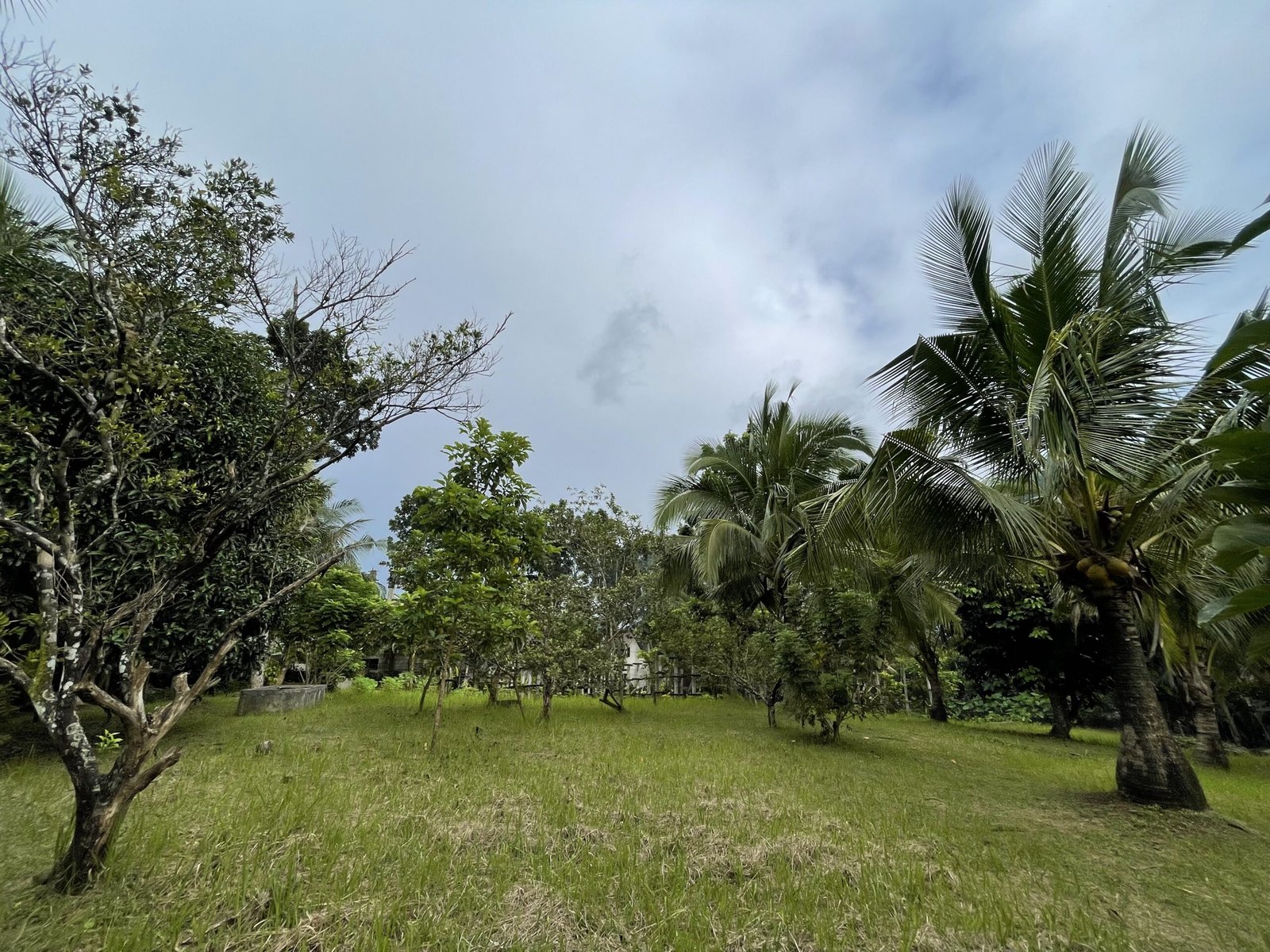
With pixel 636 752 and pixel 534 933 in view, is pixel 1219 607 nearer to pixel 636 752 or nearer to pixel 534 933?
pixel 534 933

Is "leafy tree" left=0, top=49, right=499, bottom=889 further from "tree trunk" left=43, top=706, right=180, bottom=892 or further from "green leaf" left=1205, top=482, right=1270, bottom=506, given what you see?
"green leaf" left=1205, top=482, right=1270, bottom=506

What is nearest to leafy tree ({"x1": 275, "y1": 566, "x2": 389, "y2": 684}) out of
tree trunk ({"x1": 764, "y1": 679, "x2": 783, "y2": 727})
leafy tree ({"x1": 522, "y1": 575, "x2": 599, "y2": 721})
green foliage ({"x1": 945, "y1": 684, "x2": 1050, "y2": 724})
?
leafy tree ({"x1": 522, "y1": 575, "x2": 599, "y2": 721})

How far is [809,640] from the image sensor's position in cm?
850

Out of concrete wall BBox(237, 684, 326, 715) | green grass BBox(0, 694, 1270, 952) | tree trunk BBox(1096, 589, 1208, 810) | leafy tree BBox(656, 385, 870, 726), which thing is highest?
leafy tree BBox(656, 385, 870, 726)

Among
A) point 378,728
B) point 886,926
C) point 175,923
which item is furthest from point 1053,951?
point 378,728

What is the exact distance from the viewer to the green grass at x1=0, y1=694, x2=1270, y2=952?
8.03 feet

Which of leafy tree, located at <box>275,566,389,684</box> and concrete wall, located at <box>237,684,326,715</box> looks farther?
leafy tree, located at <box>275,566,389,684</box>

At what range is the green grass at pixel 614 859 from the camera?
2.45 metres

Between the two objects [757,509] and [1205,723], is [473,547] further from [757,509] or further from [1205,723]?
[1205,723]

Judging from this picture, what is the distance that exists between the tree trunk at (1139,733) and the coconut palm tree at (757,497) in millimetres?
4813

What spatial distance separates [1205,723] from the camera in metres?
9.72

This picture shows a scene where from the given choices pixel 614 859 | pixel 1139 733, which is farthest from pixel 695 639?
pixel 614 859

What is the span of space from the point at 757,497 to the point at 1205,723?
8.53m

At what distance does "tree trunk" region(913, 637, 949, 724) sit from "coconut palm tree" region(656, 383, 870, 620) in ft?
12.0
